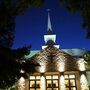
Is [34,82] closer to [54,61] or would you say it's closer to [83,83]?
[54,61]

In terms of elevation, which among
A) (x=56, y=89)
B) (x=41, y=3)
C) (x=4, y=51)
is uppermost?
(x=41, y=3)

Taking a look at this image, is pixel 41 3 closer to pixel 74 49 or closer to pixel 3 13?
pixel 3 13

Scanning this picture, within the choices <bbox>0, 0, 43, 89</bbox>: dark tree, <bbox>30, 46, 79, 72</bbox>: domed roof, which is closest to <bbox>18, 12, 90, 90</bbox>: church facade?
<bbox>30, 46, 79, 72</bbox>: domed roof

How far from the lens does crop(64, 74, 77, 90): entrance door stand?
65.1 ft

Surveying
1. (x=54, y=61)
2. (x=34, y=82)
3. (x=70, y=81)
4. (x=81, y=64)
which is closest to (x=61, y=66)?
(x=54, y=61)

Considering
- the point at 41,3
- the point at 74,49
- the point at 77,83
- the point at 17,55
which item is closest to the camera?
the point at 41,3

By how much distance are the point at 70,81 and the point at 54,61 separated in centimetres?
218

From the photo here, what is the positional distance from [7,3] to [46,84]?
11.4 m

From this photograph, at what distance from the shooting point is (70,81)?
19984mm

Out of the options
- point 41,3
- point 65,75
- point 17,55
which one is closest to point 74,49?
point 65,75

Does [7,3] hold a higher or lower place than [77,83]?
higher

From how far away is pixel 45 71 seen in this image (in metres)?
20.0

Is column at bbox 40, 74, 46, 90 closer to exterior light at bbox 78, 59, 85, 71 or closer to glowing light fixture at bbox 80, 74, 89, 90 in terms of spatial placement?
glowing light fixture at bbox 80, 74, 89, 90

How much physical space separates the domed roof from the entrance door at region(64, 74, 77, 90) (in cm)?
59
